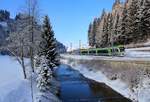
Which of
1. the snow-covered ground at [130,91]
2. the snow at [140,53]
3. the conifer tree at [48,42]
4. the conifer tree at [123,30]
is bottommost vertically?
the snow-covered ground at [130,91]

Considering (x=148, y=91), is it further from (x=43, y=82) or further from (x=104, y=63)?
(x=104, y=63)

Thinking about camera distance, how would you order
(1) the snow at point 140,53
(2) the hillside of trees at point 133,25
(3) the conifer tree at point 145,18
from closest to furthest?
(1) the snow at point 140,53, (3) the conifer tree at point 145,18, (2) the hillside of trees at point 133,25

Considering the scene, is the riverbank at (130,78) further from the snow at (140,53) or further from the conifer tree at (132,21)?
the conifer tree at (132,21)

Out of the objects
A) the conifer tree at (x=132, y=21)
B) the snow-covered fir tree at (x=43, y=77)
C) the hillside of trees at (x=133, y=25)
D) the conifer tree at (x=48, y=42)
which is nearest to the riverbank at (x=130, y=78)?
the conifer tree at (x=48, y=42)

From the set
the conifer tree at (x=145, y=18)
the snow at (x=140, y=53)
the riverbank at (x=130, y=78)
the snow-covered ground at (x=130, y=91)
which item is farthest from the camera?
the conifer tree at (x=145, y=18)

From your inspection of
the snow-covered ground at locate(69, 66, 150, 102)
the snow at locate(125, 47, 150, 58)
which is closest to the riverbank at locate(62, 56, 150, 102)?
the snow-covered ground at locate(69, 66, 150, 102)

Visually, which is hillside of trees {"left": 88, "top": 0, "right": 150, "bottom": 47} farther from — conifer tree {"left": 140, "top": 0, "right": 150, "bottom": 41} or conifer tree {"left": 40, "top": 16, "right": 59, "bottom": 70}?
conifer tree {"left": 40, "top": 16, "right": 59, "bottom": 70}

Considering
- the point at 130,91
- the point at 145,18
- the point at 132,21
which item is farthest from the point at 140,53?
the point at 130,91

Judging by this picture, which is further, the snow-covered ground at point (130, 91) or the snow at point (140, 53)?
the snow at point (140, 53)

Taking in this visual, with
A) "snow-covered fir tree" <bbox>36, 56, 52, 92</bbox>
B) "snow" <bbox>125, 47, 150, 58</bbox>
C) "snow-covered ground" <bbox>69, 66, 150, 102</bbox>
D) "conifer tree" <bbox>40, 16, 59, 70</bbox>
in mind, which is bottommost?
"snow-covered ground" <bbox>69, 66, 150, 102</bbox>

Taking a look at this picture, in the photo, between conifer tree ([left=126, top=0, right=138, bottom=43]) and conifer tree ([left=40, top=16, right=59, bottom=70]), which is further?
conifer tree ([left=126, top=0, right=138, bottom=43])

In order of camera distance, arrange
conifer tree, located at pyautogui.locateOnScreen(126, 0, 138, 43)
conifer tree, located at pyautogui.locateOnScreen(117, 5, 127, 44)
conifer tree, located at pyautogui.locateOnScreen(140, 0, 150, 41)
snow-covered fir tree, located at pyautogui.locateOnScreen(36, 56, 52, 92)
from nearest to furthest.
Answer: snow-covered fir tree, located at pyautogui.locateOnScreen(36, 56, 52, 92) < conifer tree, located at pyautogui.locateOnScreen(140, 0, 150, 41) < conifer tree, located at pyautogui.locateOnScreen(126, 0, 138, 43) < conifer tree, located at pyautogui.locateOnScreen(117, 5, 127, 44)

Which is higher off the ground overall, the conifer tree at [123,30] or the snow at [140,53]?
the conifer tree at [123,30]

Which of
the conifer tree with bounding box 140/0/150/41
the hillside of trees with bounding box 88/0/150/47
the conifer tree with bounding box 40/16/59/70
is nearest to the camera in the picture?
the conifer tree with bounding box 40/16/59/70
